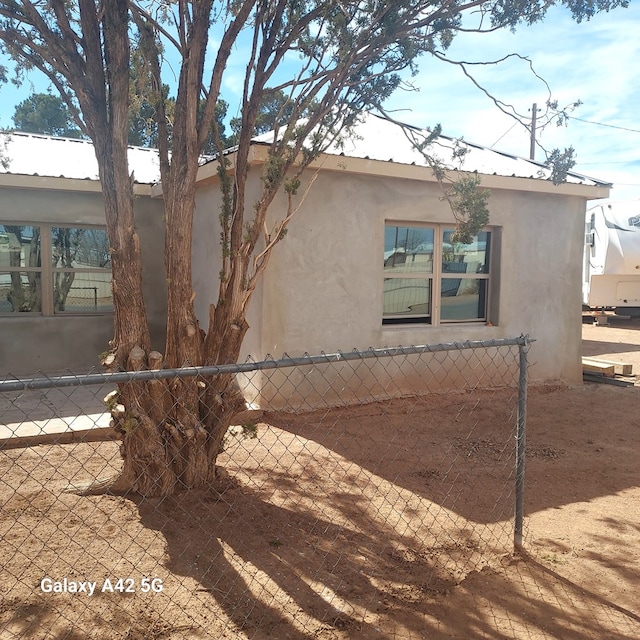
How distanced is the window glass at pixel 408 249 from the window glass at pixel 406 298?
163 millimetres

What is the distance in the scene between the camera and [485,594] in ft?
11.0

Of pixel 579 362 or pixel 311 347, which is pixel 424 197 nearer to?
pixel 311 347

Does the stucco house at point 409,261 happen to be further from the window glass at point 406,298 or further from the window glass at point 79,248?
the window glass at point 79,248

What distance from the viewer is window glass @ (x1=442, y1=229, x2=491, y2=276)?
840cm

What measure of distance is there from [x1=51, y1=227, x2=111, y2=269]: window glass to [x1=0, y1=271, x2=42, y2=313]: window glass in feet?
1.36

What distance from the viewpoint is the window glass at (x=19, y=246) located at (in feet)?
29.7

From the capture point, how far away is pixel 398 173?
24.4 feet

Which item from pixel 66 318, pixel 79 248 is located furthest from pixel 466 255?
pixel 66 318

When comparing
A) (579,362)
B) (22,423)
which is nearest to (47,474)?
(22,423)

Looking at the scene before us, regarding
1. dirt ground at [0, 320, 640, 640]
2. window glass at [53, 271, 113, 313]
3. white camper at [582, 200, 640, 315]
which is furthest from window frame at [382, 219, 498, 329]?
white camper at [582, 200, 640, 315]

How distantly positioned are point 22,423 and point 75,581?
3486 millimetres

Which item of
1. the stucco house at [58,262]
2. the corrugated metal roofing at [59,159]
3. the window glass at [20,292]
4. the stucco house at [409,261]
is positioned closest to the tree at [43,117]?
the corrugated metal roofing at [59,159]

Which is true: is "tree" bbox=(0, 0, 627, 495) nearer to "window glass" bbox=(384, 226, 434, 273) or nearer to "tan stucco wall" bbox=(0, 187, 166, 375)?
"window glass" bbox=(384, 226, 434, 273)

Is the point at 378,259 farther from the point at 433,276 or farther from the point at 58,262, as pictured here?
the point at 58,262
